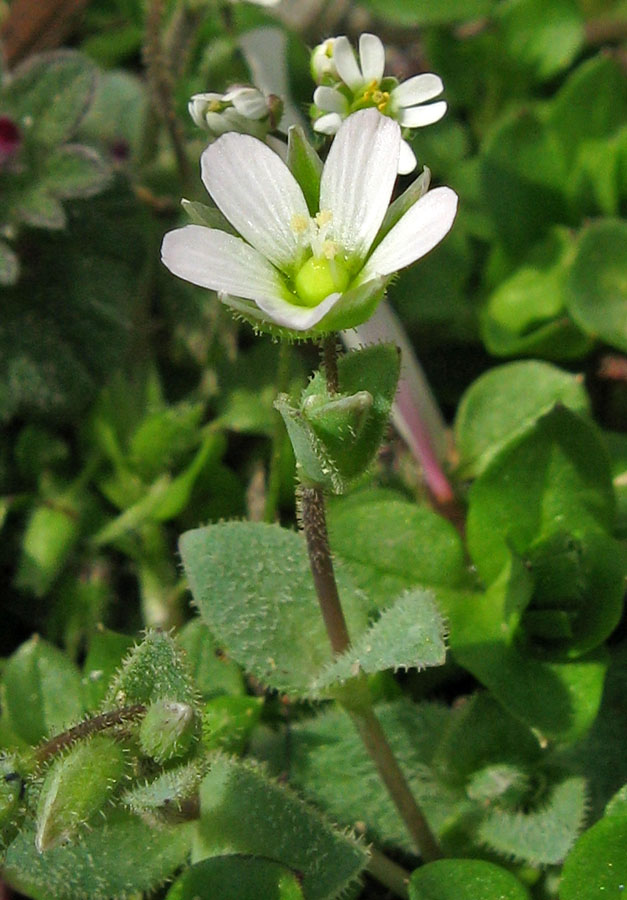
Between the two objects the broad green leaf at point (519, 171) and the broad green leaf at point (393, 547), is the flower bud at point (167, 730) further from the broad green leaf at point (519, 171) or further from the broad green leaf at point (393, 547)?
the broad green leaf at point (519, 171)

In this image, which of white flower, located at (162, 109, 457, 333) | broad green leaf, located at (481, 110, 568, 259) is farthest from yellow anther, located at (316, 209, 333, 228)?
broad green leaf, located at (481, 110, 568, 259)

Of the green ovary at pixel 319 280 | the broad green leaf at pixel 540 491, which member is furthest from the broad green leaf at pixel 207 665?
the green ovary at pixel 319 280

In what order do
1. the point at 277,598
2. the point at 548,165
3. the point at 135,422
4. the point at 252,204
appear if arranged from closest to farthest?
the point at 252,204 → the point at 277,598 → the point at 135,422 → the point at 548,165

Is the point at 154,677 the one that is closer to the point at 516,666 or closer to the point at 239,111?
the point at 516,666

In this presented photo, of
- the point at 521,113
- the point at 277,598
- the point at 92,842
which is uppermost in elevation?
the point at 521,113

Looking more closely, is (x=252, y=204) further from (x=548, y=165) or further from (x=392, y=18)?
(x=392, y=18)

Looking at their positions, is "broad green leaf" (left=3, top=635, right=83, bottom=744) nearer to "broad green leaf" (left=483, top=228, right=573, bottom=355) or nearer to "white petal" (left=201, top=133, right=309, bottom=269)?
"white petal" (left=201, top=133, right=309, bottom=269)

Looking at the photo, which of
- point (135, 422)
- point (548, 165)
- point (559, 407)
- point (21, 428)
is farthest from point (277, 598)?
point (548, 165)
